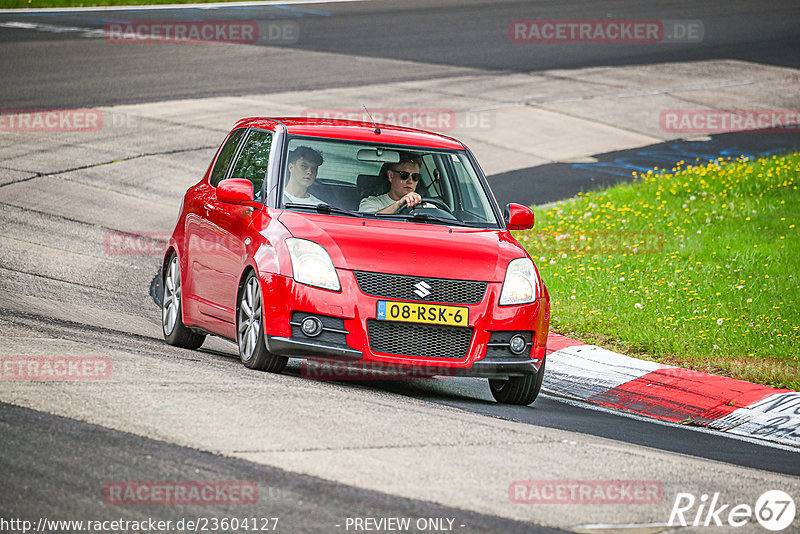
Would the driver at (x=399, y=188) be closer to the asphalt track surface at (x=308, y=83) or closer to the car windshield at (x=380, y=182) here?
the car windshield at (x=380, y=182)

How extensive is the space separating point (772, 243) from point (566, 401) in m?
5.53

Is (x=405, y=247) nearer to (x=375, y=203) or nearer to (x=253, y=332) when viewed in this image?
(x=375, y=203)

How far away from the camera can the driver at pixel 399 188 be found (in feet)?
29.0

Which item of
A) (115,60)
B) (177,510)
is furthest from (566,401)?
(115,60)

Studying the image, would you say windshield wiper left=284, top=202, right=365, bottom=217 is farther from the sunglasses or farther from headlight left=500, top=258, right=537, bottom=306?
headlight left=500, top=258, right=537, bottom=306

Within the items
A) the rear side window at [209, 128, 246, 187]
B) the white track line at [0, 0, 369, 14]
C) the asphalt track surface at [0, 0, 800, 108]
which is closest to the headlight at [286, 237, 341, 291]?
the rear side window at [209, 128, 246, 187]

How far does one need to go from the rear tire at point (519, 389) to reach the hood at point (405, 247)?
82 centimetres

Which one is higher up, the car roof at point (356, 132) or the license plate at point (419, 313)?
the car roof at point (356, 132)

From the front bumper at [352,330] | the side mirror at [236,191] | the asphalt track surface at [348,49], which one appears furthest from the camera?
the asphalt track surface at [348,49]

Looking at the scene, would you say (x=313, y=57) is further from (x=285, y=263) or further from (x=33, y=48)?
(x=285, y=263)

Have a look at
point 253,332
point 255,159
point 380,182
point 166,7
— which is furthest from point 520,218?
point 166,7

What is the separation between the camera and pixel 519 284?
825 cm

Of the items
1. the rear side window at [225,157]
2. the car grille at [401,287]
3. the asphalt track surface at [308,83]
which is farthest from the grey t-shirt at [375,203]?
the rear side window at [225,157]

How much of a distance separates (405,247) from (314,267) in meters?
0.62
